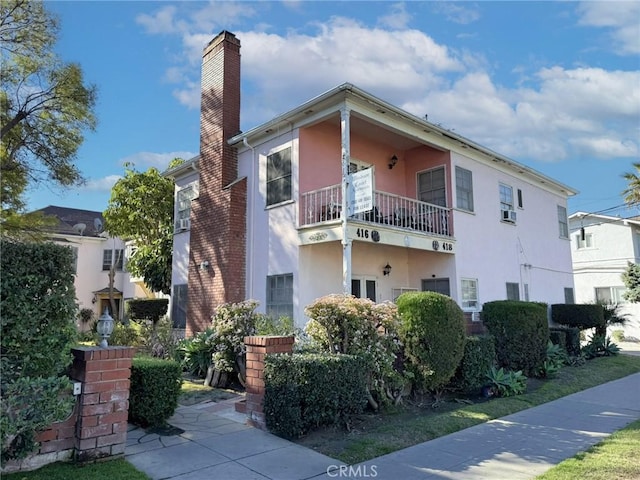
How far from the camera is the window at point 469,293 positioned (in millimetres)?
13781

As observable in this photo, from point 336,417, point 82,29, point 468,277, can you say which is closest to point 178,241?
point 82,29

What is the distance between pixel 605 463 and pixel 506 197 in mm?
12658

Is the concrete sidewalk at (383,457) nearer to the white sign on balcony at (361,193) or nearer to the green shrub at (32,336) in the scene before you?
the green shrub at (32,336)

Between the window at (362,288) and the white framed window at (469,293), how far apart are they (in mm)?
2784

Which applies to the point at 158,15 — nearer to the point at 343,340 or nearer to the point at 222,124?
the point at 222,124

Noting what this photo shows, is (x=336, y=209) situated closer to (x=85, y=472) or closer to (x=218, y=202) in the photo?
(x=218, y=202)

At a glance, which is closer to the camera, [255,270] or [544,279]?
[255,270]

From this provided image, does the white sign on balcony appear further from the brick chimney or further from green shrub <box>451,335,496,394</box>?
the brick chimney

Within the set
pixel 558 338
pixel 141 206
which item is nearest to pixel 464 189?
pixel 558 338

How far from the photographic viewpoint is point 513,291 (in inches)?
626

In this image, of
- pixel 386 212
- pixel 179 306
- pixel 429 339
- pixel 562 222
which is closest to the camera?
pixel 429 339

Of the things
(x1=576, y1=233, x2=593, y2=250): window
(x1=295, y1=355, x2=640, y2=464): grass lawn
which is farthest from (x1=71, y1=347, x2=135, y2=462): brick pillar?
(x1=576, y1=233, x2=593, y2=250): window

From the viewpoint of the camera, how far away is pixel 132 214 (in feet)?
65.8

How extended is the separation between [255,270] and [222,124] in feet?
15.6
